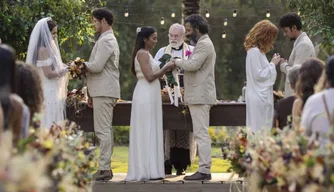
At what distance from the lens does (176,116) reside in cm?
1404

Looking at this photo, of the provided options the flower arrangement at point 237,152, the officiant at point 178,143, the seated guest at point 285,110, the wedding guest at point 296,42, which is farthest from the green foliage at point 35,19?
the seated guest at point 285,110

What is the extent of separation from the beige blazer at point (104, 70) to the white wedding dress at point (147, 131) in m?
0.31

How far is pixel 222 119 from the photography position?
14.2m

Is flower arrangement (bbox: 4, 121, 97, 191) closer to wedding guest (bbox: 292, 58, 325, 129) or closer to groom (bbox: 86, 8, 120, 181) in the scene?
wedding guest (bbox: 292, 58, 325, 129)

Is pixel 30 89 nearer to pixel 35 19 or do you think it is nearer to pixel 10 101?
pixel 10 101

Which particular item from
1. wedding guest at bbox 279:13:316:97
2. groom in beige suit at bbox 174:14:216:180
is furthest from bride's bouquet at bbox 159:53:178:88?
wedding guest at bbox 279:13:316:97

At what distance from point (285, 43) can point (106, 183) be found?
22.4m

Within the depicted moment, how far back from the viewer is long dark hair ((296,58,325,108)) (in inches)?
368

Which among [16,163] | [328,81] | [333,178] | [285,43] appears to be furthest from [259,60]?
[285,43]

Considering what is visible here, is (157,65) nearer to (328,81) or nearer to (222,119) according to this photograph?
(222,119)

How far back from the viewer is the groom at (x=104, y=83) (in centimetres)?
1366

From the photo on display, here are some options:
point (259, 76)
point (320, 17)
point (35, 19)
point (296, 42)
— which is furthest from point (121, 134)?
point (259, 76)

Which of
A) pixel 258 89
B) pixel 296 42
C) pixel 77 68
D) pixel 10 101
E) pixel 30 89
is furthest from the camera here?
pixel 77 68

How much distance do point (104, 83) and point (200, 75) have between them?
1184 mm
